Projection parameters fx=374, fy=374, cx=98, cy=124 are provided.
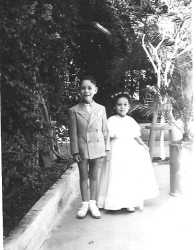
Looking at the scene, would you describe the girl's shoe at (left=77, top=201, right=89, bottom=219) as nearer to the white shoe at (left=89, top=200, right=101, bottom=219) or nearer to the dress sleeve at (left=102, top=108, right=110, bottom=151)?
the white shoe at (left=89, top=200, right=101, bottom=219)

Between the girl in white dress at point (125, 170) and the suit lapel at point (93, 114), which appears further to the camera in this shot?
the girl in white dress at point (125, 170)

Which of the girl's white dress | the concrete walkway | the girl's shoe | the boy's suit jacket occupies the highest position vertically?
the boy's suit jacket

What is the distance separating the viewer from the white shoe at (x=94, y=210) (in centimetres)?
389

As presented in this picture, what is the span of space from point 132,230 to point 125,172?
2.57 feet

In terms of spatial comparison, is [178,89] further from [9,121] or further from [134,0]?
[134,0]

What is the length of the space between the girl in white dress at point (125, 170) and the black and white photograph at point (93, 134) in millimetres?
11

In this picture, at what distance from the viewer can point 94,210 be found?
3.95m

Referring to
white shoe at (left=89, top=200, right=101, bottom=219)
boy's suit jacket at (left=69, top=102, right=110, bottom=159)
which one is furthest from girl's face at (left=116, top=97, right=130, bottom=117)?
white shoe at (left=89, top=200, right=101, bottom=219)

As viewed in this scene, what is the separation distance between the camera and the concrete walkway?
3.15m

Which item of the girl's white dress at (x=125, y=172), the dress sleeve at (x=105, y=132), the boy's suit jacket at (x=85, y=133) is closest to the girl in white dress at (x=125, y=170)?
the girl's white dress at (x=125, y=172)

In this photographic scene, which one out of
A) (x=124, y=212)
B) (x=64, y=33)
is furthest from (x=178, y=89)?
(x=64, y=33)

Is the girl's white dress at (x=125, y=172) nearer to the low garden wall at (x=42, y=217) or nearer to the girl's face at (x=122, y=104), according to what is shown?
the girl's face at (x=122, y=104)

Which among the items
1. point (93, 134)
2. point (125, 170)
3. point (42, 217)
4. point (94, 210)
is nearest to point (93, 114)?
point (93, 134)

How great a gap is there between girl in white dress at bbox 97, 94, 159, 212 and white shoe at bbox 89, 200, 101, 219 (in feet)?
0.43
